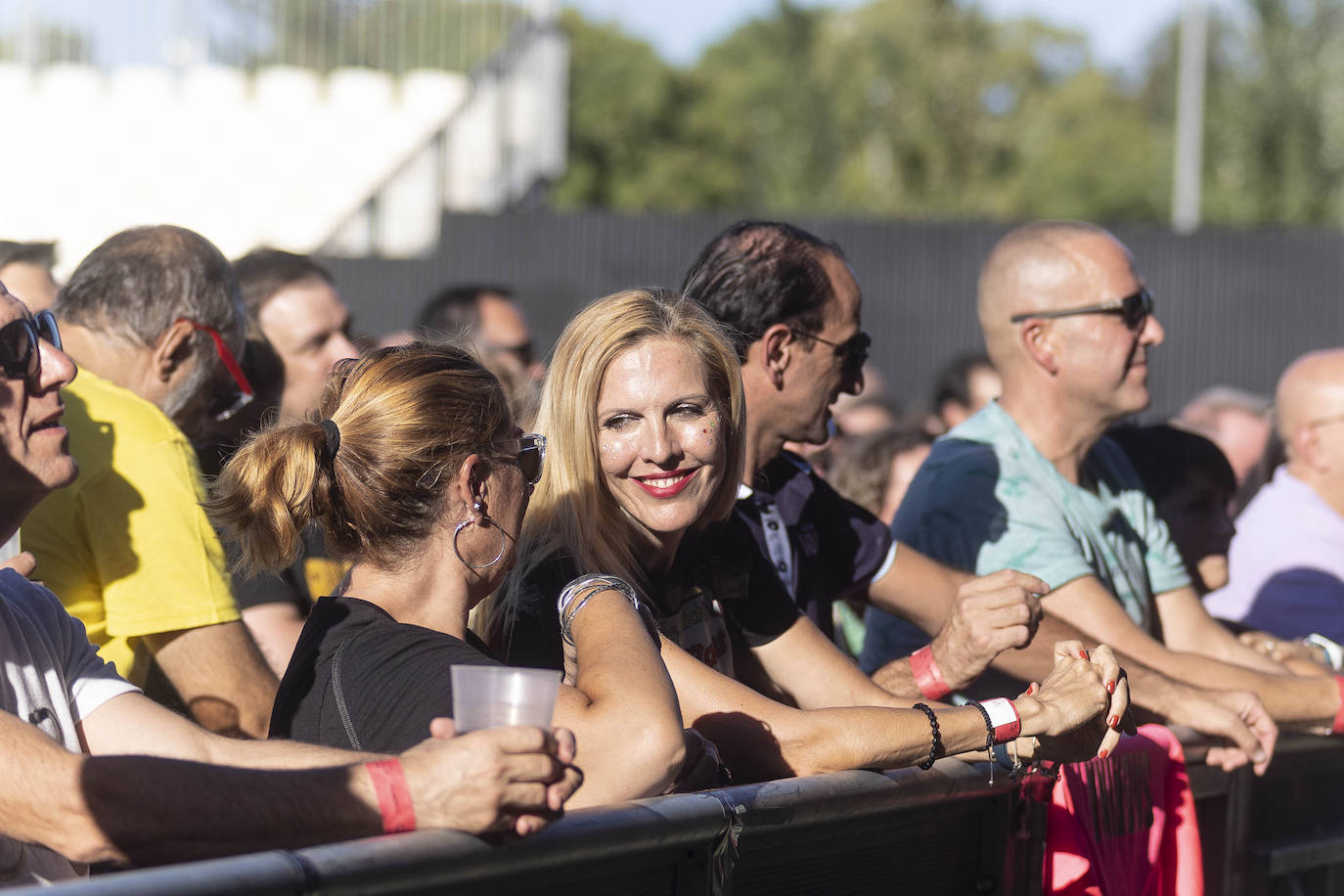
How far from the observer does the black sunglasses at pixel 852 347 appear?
3664mm

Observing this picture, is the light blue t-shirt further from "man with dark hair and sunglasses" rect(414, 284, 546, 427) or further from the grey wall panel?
the grey wall panel

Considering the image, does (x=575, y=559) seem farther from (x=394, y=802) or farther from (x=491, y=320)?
(x=491, y=320)

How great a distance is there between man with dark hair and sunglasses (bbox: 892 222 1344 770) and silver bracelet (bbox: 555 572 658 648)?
1.60 meters

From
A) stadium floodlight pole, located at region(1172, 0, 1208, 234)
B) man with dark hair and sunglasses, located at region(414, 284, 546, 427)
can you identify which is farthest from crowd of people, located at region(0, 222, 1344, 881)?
stadium floodlight pole, located at region(1172, 0, 1208, 234)

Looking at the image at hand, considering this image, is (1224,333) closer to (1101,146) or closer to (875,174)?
(875,174)

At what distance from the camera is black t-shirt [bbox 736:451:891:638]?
352 centimetres

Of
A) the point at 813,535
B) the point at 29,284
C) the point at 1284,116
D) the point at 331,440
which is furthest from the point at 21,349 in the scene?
the point at 1284,116

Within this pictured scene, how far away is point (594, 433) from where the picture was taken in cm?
294

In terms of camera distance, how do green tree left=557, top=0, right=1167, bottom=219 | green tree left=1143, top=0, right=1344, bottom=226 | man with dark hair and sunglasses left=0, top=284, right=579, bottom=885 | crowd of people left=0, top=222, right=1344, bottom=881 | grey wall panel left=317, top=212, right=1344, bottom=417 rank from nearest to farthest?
man with dark hair and sunglasses left=0, top=284, right=579, bottom=885, crowd of people left=0, top=222, right=1344, bottom=881, grey wall panel left=317, top=212, right=1344, bottom=417, green tree left=1143, top=0, right=1344, bottom=226, green tree left=557, top=0, right=1167, bottom=219

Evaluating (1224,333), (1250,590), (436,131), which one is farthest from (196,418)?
(1224,333)

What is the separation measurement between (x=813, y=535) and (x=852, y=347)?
1.55 feet

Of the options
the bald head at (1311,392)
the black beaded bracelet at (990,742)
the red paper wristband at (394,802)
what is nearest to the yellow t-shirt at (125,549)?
the red paper wristband at (394,802)

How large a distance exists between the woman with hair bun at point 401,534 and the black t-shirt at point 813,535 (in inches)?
39.4

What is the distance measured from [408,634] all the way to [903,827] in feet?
3.01
